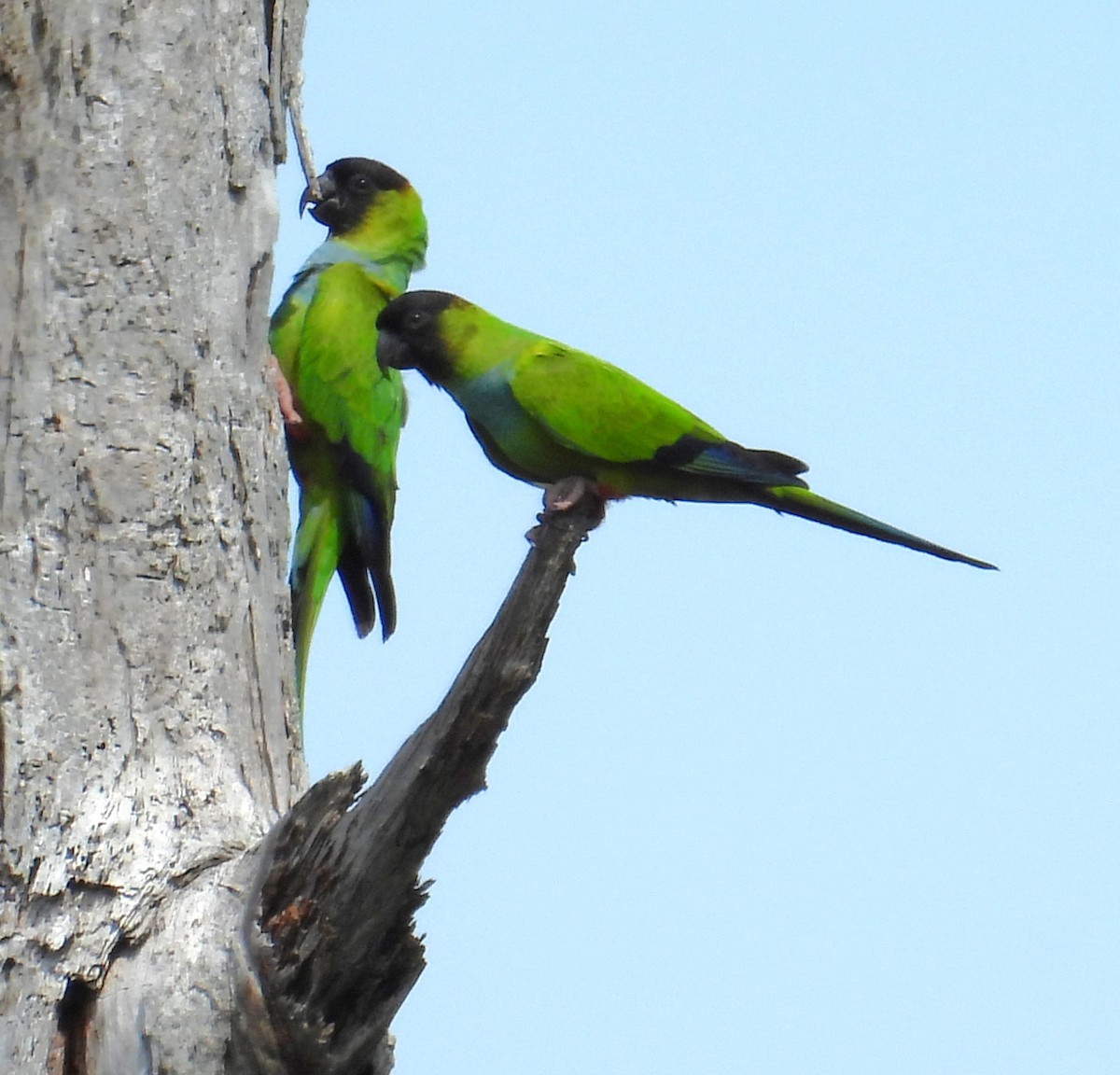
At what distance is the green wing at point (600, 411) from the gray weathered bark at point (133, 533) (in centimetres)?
97

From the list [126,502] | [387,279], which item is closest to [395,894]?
[126,502]

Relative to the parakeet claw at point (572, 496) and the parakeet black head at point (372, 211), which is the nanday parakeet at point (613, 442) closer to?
the parakeet claw at point (572, 496)

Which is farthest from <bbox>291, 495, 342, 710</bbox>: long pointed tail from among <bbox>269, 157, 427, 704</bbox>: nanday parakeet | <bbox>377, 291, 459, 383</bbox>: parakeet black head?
<bbox>377, 291, 459, 383</bbox>: parakeet black head

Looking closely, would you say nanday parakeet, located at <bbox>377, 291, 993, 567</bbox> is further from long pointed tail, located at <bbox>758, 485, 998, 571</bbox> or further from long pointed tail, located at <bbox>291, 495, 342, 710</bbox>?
long pointed tail, located at <bbox>291, 495, 342, 710</bbox>

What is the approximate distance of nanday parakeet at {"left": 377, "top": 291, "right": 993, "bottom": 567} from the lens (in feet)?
12.4

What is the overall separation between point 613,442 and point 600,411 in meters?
0.09

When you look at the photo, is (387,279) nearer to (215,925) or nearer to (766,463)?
(766,463)

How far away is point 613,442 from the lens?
3.78m

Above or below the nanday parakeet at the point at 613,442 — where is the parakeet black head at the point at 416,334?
above

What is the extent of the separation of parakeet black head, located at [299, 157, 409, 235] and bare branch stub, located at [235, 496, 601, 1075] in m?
3.01

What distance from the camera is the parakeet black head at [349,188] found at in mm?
5016

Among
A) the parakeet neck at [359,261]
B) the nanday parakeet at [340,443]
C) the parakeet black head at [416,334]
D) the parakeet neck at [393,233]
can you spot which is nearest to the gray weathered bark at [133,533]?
the parakeet black head at [416,334]

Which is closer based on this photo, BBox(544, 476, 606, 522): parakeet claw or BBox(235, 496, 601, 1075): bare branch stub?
BBox(235, 496, 601, 1075): bare branch stub

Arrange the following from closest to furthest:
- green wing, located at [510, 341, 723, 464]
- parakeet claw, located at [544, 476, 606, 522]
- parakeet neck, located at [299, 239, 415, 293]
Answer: parakeet claw, located at [544, 476, 606, 522] → green wing, located at [510, 341, 723, 464] → parakeet neck, located at [299, 239, 415, 293]
